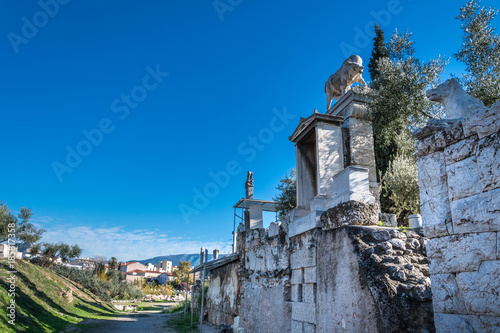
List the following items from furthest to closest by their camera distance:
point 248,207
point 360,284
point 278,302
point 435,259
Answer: point 248,207
point 278,302
point 360,284
point 435,259

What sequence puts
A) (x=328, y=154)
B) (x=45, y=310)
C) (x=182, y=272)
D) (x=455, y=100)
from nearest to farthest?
→ (x=455, y=100), (x=328, y=154), (x=45, y=310), (x=182, y=272)

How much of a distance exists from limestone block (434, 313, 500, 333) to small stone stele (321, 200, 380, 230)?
184 cm

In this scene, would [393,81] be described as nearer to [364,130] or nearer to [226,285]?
[364,130]

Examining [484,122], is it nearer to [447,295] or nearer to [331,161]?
[447,295]

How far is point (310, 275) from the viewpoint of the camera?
537 cm

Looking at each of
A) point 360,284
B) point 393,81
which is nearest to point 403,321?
point 360,284

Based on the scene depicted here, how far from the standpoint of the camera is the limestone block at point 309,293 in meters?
5.19

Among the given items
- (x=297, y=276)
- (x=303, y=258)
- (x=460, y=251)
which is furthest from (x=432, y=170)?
(x=297, y=276)

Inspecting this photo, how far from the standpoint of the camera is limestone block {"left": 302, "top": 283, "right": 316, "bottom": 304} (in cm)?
519

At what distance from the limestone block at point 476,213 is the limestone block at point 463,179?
52 mm

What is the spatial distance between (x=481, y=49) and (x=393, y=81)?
7.08 ft

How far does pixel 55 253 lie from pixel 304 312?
31493 mm

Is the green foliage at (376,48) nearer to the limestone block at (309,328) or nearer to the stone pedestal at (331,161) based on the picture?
the stone pedestal at (331,161)

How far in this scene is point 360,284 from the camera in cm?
394
